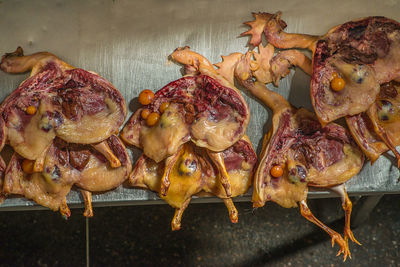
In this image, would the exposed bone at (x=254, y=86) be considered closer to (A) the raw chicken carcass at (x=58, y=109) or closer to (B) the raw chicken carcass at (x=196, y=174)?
(B) the raw chicken carcass at (x=196, y=174)

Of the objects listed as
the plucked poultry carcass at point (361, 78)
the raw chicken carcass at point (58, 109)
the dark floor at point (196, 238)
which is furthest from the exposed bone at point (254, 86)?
the dark floor at point (196, 238)

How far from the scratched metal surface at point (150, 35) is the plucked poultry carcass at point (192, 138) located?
85mm

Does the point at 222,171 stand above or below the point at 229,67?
below

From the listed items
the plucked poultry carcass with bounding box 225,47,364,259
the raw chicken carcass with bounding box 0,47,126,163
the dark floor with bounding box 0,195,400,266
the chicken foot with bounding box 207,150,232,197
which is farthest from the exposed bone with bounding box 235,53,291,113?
the dark floor with bounding box 0,195,400,266

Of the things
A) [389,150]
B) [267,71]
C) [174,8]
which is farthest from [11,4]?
[389,150]

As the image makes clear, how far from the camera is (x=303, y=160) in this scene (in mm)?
1434

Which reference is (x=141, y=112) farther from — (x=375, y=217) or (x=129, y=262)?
(x=375, y=217)

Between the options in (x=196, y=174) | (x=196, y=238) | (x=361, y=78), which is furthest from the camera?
(x=196, y=238)

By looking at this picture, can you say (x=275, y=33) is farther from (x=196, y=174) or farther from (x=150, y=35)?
(x=196, y=174)

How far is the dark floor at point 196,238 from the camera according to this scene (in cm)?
214

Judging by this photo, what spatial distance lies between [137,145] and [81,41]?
46 centimetres

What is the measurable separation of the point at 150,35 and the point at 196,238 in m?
1.13

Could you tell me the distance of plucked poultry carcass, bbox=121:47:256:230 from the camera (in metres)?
1.35

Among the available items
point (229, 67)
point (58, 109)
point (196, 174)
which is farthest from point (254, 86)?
point (58, 109)
